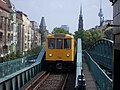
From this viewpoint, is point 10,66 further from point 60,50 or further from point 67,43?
point 67,43

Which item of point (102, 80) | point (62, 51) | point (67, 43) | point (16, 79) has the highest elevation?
point (67, 43)

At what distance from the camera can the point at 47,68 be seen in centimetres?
2783

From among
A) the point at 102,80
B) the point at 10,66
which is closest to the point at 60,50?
the point at 10,66

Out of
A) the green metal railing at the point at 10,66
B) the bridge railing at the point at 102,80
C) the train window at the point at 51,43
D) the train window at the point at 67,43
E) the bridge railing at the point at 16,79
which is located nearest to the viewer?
the bridge railing at the point at 102,80

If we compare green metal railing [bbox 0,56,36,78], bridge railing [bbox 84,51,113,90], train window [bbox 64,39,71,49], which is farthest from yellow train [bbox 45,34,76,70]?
bridge railing [bbox 84,51,113,90]

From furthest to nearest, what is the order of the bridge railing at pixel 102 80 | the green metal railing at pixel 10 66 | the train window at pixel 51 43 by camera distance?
the train window at pixel 51 43, the green metal railing at pixel 10 66, the bridge railing at pixel 102 80

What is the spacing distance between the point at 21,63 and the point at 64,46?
3.77 m

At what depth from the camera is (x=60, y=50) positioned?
2620cm

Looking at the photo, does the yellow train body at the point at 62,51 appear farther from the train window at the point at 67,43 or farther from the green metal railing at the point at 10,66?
the green metal railing at the point at 10,66

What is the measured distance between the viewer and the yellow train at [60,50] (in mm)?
26094

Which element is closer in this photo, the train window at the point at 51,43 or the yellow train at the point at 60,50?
the yellow train at the point at 60,50

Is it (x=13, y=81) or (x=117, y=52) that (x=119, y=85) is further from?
(x=13, y=81)

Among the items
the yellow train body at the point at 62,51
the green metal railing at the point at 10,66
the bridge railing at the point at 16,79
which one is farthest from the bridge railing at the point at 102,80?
the yellow train body at the point at 62,51

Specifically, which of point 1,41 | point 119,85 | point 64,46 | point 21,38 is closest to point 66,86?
point 64,46
